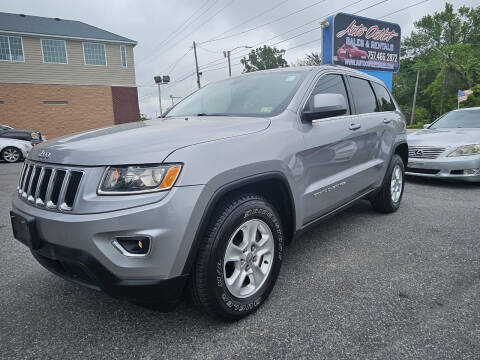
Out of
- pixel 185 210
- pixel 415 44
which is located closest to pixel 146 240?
pixel 185 210

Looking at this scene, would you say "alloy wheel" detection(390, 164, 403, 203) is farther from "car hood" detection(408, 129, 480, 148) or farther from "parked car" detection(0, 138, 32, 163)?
"parked car" detection(0, 138, 32, 163)

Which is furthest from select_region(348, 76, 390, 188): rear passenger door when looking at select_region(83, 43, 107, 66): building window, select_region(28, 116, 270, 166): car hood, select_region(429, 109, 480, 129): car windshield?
select_region(83, 43, 107, 66): building window

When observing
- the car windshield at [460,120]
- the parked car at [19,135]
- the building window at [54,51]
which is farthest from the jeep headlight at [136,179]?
the building window at [54,51]

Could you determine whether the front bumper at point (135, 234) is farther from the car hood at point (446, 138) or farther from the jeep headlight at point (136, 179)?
the car hood at point (446, 138)

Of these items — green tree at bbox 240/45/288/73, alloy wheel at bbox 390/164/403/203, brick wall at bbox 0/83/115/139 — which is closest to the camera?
alloy wheel at bbox 390/164/403/203

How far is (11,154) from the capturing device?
11.8 metres

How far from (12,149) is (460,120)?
1330cm

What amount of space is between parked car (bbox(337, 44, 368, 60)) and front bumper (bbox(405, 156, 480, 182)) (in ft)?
24.5

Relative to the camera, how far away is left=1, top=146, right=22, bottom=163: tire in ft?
38.3

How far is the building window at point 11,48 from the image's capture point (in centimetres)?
2042

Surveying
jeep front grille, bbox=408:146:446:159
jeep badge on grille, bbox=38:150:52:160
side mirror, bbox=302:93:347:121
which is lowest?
jeep front grille, bbox=408:146:446:159

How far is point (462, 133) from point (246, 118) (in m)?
5.51

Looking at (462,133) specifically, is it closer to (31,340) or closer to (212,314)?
(212,314)

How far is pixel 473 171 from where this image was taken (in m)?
5.64
